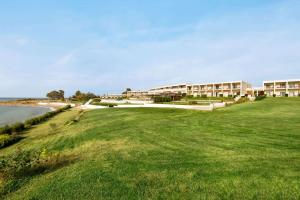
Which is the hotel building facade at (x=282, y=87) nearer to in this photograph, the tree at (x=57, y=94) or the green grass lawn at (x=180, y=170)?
the green grass lawn at (x=180, y=170)

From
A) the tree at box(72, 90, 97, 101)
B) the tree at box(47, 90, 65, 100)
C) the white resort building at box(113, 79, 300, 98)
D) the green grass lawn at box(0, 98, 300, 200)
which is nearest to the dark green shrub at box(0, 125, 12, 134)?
the green grass lawn at box(0, 98, 300, 200)

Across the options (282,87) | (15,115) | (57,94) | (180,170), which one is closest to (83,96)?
(57,94)

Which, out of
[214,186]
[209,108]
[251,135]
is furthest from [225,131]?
[209,108]

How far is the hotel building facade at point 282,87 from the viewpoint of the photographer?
242ft

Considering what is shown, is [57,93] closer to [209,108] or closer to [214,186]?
[209,108]

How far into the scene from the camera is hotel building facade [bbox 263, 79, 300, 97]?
73688 millimetres

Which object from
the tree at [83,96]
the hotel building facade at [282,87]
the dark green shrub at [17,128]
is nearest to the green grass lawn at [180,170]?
the dark green shrub at [17,128]

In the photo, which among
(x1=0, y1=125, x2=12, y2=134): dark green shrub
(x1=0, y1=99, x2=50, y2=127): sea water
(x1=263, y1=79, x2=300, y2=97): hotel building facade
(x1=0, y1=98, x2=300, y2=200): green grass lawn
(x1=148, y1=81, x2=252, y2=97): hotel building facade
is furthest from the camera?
(x1=148, y1=81, x2=252, y2=97): hotel building facade

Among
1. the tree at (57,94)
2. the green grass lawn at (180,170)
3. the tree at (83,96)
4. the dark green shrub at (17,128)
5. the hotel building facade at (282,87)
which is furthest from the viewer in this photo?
the tree at (57,94)

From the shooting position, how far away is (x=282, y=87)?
251ft

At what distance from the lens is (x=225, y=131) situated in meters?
17.3

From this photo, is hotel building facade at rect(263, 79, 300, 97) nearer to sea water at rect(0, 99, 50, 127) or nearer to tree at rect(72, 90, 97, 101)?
sea water at rect(0, 99, 50, 127)

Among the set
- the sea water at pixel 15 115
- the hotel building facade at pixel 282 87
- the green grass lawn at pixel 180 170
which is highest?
the hotel building facade at pixel 282 87

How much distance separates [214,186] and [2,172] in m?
9.52
